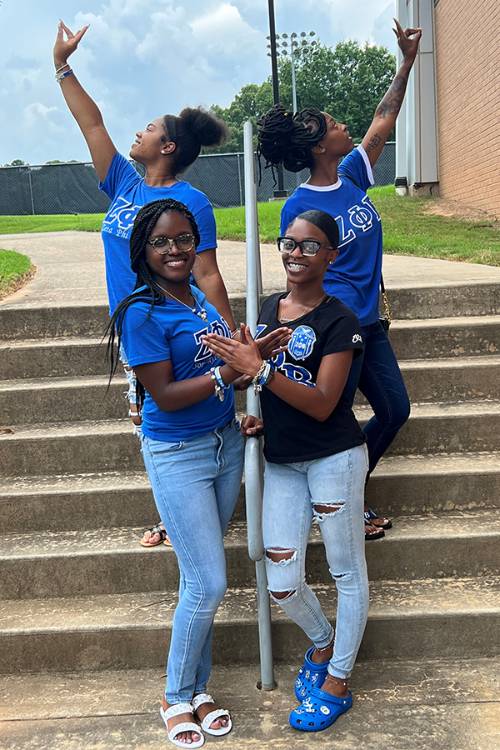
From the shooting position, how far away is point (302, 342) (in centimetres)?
240

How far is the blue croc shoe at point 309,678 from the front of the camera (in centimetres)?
258

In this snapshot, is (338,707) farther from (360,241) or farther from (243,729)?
(360,241)

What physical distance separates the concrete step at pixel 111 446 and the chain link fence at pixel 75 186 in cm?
1657

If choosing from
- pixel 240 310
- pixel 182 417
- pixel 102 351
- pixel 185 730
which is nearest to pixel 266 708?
pixel 185 730

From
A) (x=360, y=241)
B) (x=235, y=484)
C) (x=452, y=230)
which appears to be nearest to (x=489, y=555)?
(x=235, y=484)

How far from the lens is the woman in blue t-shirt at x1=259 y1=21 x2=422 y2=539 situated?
2920 millimetres

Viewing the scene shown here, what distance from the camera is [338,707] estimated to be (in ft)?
8.28

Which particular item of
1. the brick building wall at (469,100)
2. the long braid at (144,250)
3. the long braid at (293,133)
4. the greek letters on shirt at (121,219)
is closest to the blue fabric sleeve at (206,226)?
the greek letters on shirt at (121,219)

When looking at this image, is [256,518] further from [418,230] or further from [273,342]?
[418,230]

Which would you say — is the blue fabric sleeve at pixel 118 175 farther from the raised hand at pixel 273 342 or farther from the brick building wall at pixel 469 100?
the brick building wall at pixel 469 100

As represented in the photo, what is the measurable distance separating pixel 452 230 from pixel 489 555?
6.83 metres

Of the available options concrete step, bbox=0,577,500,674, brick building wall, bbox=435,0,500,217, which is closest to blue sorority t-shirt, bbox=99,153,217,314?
concrete step, bbox=0,577,500,674

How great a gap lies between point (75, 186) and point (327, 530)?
19697 mm

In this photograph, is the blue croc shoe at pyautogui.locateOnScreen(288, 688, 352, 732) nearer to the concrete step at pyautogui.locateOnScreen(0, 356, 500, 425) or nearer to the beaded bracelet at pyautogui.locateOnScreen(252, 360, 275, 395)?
the beaded bracelet at pyautogui.locateOnScreen(252, 360, 275, 395)
